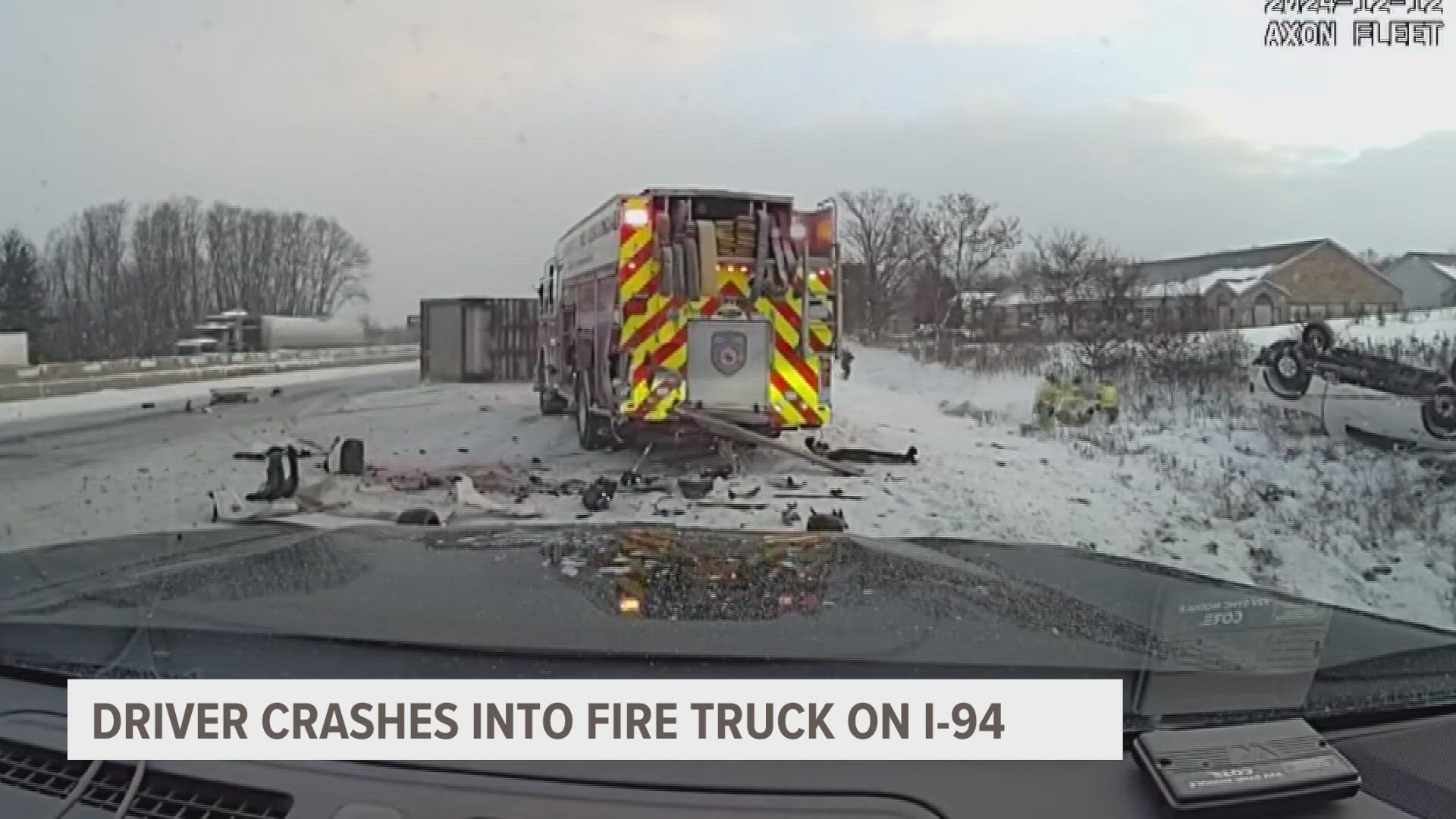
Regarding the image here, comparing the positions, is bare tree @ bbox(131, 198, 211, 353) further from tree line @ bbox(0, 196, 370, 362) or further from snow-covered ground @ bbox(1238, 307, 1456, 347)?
snow-covered ground @ bbox(1238, 307, 1456, 347)

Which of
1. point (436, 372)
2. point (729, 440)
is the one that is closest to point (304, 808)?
point (729, 440)

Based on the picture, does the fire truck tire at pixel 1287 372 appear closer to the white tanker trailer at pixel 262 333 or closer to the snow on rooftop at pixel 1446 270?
the snow on rooftop at pixel 1446 270

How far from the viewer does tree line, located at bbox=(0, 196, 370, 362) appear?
27.0 ft

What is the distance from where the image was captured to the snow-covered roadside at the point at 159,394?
12624 millimetres

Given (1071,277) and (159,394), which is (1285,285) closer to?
(1071,277)

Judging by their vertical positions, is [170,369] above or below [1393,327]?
below

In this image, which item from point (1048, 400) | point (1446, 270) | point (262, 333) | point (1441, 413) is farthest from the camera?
point (262, 333)

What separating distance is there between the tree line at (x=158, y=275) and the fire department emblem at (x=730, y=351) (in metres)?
2.94

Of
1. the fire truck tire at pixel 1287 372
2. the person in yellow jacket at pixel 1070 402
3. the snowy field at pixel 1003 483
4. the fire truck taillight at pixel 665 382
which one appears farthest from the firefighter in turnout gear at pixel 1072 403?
the fire truck taillight at pixel 665 382

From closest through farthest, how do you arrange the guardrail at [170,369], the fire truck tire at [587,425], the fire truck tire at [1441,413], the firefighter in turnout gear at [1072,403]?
the fire truck tire at [1441,413]
the fire truck tire at [587,425]
the firefighter in turnout gear at [1072,403]
the guardrail at [170,369]

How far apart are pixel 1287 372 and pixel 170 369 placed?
11.1m

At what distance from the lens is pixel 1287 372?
29.7ft

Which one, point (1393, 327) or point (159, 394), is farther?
point (159, 394)

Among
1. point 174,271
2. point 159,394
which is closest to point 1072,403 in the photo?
point 174,271
